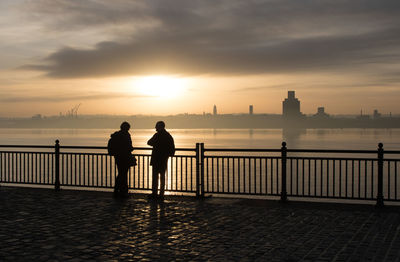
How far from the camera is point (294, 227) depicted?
9.07m

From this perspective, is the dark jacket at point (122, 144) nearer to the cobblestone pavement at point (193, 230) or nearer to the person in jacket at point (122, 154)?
the person in jacket at point (122, 154)

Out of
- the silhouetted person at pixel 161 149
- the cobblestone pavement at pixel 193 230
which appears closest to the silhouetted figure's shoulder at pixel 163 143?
the silhouetted person at pixel 161 149

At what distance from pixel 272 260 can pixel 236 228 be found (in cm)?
227

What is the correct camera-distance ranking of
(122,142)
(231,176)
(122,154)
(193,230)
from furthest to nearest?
(231,176) → (122,154) → (122,142) → (193,230)

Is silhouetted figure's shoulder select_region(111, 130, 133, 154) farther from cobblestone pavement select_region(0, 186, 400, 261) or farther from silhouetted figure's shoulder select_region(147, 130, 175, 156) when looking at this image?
cobblestone pavement select_region(0, 186, 400, 261)

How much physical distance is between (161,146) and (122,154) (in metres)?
1.23

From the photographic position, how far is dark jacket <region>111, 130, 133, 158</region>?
13.1m

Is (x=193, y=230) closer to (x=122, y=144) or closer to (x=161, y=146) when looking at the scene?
(x=161, y=146)

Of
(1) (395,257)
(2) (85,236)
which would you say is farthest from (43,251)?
(1) (395,257)

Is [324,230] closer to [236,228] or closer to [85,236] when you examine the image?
[236,228]

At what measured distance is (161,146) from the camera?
12867mm


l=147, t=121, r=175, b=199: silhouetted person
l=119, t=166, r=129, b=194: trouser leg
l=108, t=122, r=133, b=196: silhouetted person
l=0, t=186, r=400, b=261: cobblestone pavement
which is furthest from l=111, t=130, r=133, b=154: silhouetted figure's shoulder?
l=0, t=186, r=400, b=261: cobblestone pavement

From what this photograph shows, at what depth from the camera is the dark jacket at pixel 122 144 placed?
13.1 metres

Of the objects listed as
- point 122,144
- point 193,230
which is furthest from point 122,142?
point 193,230
